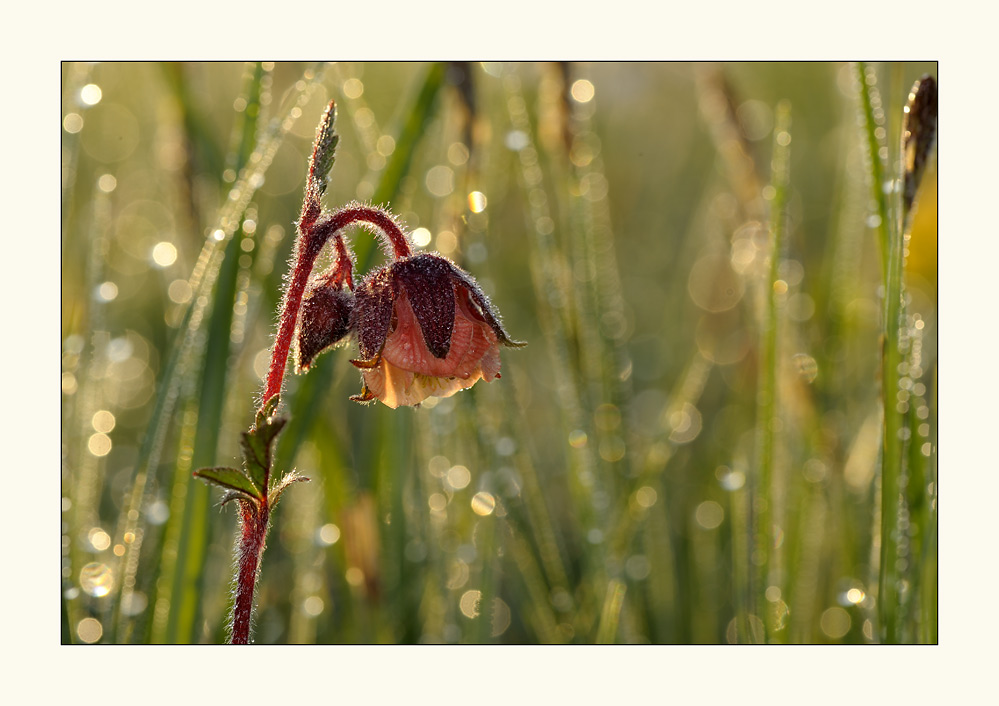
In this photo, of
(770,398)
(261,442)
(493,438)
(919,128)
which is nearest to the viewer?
(261,442)

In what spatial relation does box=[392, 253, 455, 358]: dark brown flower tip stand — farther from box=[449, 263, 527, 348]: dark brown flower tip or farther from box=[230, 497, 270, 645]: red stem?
box=[230, 497, 270, 645]: red stem

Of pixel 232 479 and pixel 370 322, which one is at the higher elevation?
pixel 370 322

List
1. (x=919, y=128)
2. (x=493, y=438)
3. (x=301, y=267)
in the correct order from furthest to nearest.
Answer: (x=493, y=438) → (x=919, y=128) → (x=301, y=267)

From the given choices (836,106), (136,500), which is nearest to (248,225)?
(136,500)

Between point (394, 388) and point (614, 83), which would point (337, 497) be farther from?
point (614, 83)

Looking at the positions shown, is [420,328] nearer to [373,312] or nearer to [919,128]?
[373,312]

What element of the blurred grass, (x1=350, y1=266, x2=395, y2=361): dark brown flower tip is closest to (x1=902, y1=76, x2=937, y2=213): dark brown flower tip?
the blurred grass

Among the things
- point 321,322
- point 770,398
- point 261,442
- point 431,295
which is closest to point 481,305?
point 431,295

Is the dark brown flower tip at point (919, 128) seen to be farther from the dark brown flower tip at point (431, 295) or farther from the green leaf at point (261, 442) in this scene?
the green leaf at point (261, 442)
